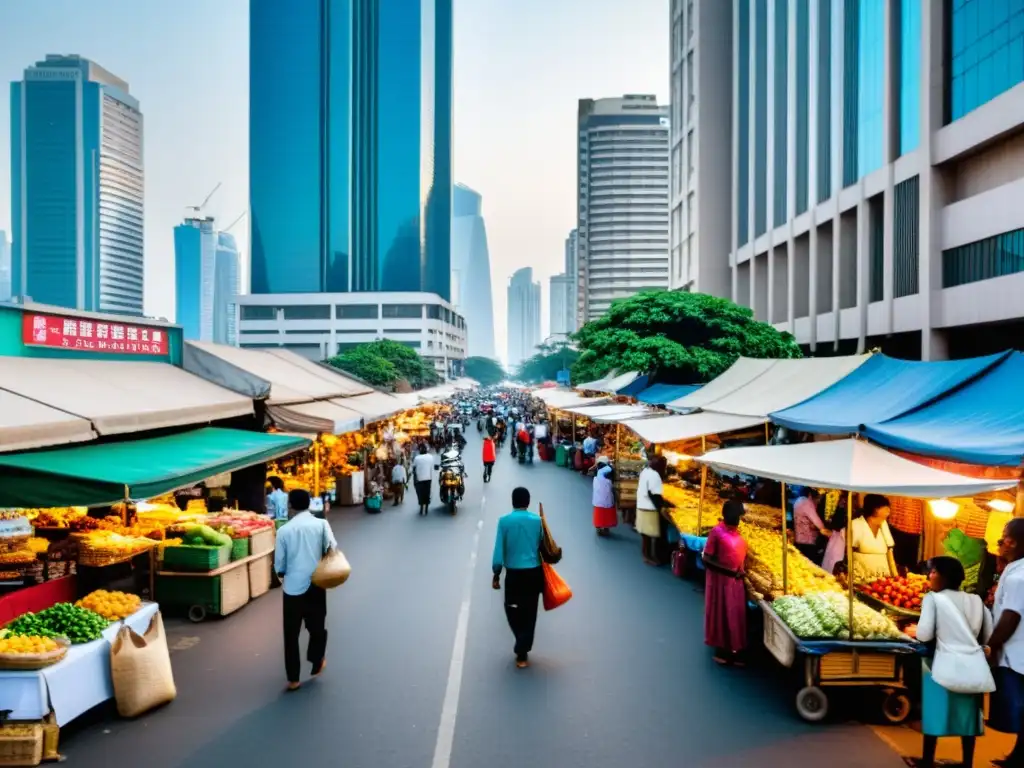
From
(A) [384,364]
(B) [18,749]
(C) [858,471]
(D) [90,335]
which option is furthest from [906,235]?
(A) [384,364]

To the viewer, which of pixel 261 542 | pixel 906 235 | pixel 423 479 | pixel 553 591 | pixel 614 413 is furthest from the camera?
pixel 906 235

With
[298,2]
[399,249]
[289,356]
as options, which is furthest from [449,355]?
[289,356]

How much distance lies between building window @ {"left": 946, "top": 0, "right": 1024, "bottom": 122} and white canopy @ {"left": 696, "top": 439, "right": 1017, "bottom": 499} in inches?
747

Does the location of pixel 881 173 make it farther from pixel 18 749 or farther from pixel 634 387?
pixel 18 749

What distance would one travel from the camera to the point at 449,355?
137750mm

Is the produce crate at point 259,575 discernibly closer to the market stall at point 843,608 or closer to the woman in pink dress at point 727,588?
the woman in pink dress at point 727,588

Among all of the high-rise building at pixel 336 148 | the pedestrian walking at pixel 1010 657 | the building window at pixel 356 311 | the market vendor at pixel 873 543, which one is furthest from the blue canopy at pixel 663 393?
the high-rise building at pixel 336 148

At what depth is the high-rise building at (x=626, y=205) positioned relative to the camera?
464 feet

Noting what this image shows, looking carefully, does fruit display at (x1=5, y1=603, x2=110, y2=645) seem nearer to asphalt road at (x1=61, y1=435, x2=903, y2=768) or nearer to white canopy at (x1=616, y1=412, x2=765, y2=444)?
asphalt road at (x1=61, y1=435, x2=903, y2=768)

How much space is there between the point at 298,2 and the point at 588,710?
148709mm

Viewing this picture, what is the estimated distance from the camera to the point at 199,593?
872 cm

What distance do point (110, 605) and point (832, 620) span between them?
20.9 ft

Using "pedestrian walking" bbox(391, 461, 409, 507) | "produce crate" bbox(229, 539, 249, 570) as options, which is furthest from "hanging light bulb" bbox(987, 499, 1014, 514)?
"pedestrian walking" bbox(391, 461, 409, 507)

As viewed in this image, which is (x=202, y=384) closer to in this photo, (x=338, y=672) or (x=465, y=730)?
(x=338, y=672)
